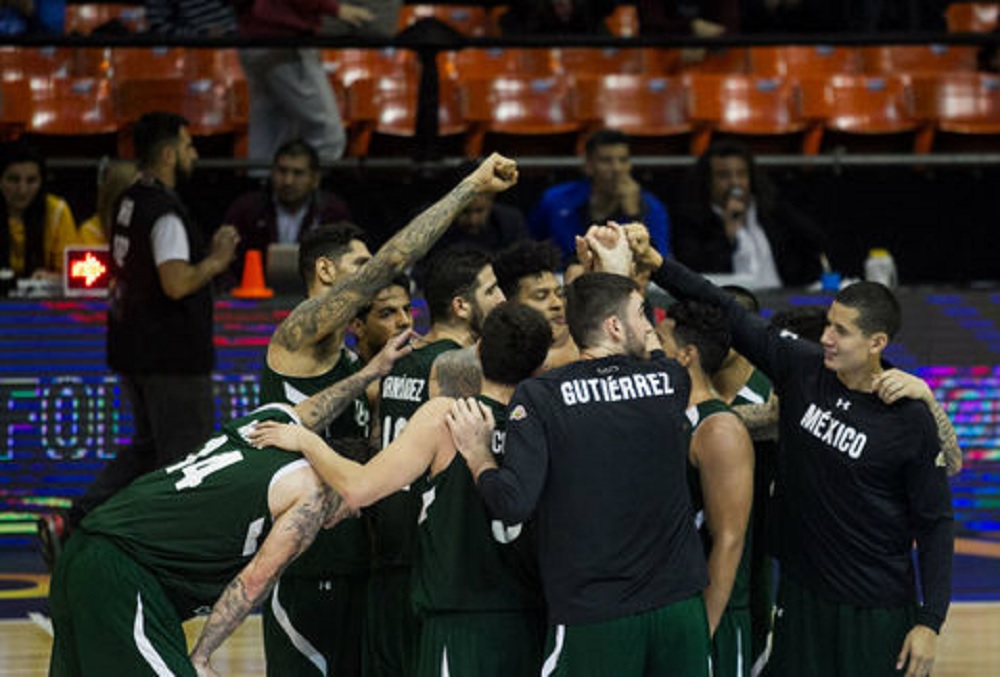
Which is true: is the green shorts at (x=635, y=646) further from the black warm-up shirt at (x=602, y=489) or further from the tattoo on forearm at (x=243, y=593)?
the tattoo on forearm at (x=243, y=593)

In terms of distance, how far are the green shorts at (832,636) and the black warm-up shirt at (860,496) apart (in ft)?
0.14

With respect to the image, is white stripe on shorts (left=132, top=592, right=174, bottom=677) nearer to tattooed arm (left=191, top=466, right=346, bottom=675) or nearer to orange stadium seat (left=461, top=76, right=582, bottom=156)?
tattooed arm (left=191, top=466, right=346, bottom=675)

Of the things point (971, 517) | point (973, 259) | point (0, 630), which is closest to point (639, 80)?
point (973, 259)

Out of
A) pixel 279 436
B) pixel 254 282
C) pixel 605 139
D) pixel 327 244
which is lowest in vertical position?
pixel 254 282

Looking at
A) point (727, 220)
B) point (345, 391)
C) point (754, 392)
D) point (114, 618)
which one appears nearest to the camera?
point (114, 618)

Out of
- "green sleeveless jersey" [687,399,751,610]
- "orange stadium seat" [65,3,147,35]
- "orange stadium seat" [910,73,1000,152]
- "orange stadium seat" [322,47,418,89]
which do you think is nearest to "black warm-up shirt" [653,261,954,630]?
"green sleeveless jersey" [687,399,751,610]

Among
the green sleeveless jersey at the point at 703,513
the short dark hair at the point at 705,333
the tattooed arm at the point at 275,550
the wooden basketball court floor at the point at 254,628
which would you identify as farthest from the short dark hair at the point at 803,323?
the tattooed arm at the point at 275,550

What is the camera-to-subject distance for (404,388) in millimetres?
6785

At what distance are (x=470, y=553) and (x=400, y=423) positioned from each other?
87 cm

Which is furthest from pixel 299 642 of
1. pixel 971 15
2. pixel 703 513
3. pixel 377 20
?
pixel 971 15

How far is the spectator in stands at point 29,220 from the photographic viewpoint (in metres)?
11.0

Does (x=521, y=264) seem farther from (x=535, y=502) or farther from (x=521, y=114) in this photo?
(x=521, y=114)

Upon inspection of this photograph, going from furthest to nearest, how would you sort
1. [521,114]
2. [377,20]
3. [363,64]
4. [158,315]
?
[363,64]
[521,114]
[377,20]
[158,315]

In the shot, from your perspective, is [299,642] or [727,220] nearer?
[299,642]
